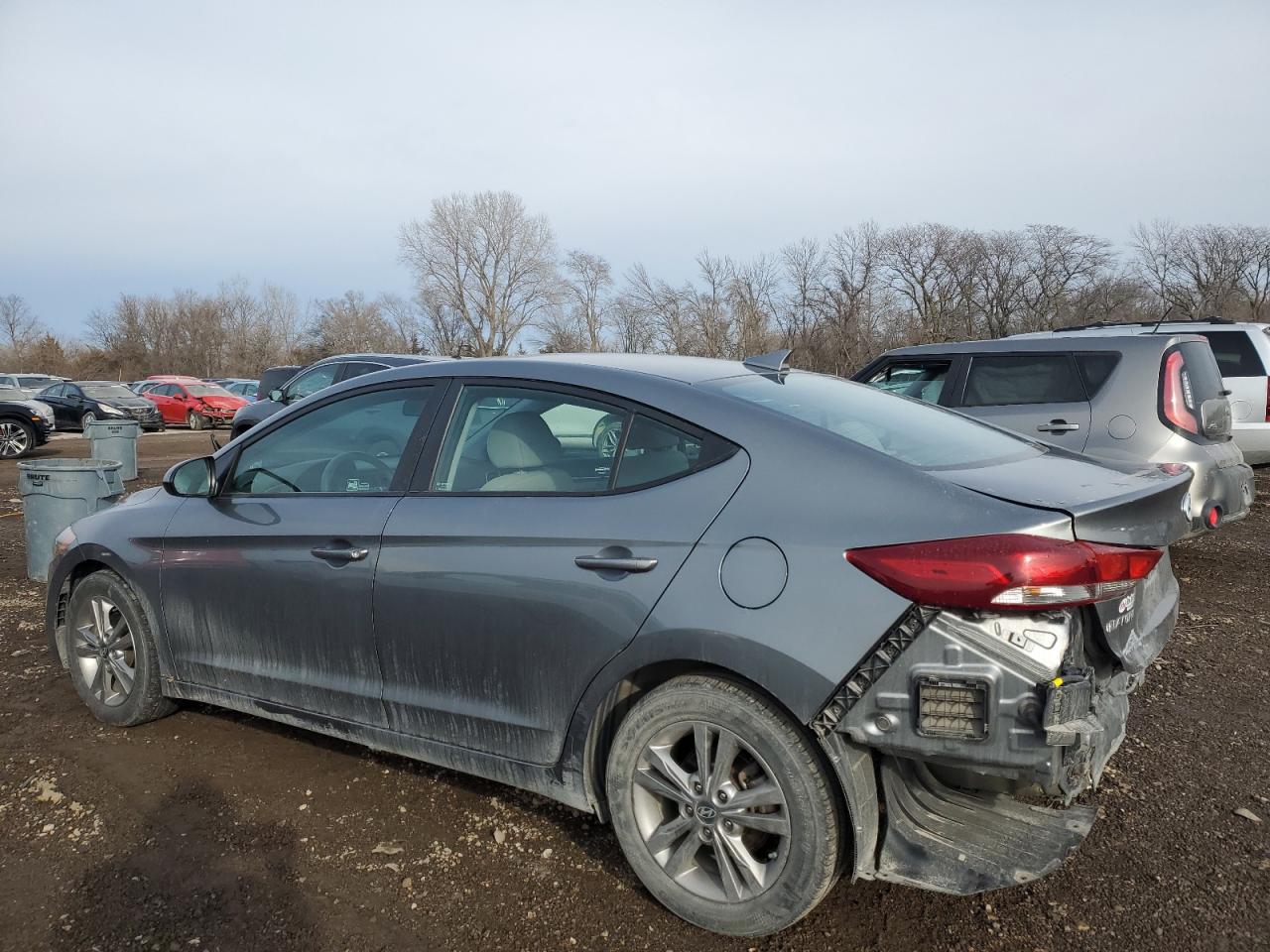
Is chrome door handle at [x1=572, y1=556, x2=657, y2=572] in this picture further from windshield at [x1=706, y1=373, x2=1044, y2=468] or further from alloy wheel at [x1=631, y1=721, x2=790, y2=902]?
windshield at [x1=706, y1=373, x2=1044, y2=468]

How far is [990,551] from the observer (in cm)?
210

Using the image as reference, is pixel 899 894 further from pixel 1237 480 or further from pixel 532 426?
pixel 1237 480

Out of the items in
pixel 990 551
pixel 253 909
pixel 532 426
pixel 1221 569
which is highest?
pixel 532 426

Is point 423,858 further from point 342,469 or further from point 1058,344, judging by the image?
point 1058,344

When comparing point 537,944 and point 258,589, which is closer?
point 537,944

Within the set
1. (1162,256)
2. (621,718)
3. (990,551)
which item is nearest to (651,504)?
(621,718)

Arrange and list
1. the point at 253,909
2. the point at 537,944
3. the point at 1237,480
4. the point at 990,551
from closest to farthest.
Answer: the point at 990,551
the point at 537,944
the point at 253,909
the point at 1237,480

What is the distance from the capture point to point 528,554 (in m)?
2.73

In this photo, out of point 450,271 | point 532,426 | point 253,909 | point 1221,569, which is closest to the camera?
point 253,909

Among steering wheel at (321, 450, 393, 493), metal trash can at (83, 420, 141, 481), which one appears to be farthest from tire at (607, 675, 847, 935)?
metal trash can at (83, 420, 141, 481)

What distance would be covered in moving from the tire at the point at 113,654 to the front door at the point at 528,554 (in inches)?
58.5

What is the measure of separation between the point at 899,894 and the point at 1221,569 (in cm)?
538

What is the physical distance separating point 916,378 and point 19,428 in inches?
668

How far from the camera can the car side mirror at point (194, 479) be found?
3.73 meters
